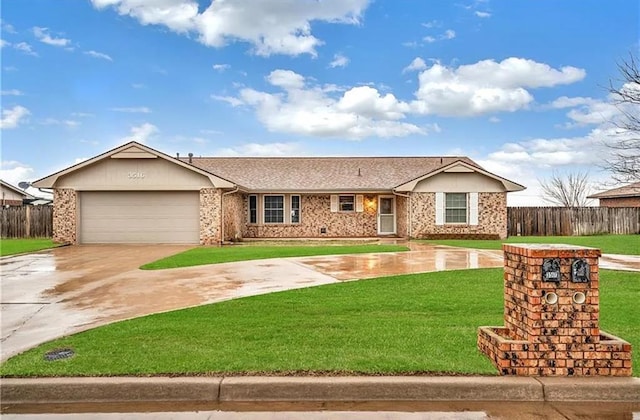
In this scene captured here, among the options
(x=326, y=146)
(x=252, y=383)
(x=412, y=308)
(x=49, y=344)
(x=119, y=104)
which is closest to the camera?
(x=252, y=383)

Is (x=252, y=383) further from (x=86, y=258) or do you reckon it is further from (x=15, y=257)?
(x=15, y=257)

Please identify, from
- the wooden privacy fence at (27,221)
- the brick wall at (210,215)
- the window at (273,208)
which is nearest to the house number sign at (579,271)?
the brick wall at (210,215)

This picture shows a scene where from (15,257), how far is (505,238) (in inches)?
812

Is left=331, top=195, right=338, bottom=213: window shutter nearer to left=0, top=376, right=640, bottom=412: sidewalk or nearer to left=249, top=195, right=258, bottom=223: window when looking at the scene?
left=249, top=195, right=258, bottom=223: window

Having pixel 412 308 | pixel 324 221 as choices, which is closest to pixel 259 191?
pixel 324 221

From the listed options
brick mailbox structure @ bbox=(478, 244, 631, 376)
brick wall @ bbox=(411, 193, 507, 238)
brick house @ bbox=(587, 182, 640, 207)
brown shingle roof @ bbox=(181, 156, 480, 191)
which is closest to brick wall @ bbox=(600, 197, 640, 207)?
brick house @ bbox=(587, 182, 640, 207)

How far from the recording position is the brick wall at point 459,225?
22.6 m

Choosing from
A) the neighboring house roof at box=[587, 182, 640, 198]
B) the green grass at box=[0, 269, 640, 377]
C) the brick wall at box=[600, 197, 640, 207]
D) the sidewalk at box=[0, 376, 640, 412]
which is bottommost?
the sidewalk at box=[0, 376, 640, 412]

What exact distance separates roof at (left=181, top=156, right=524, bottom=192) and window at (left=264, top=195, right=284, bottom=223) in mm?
696

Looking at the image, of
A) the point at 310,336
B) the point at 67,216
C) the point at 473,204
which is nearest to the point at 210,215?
the point at 67,216

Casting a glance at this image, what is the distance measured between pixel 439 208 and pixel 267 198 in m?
8.61

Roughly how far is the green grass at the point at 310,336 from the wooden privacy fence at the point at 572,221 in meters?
18.0

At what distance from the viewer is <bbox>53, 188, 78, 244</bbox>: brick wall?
20188 millimetres

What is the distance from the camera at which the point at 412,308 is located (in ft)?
22.7
